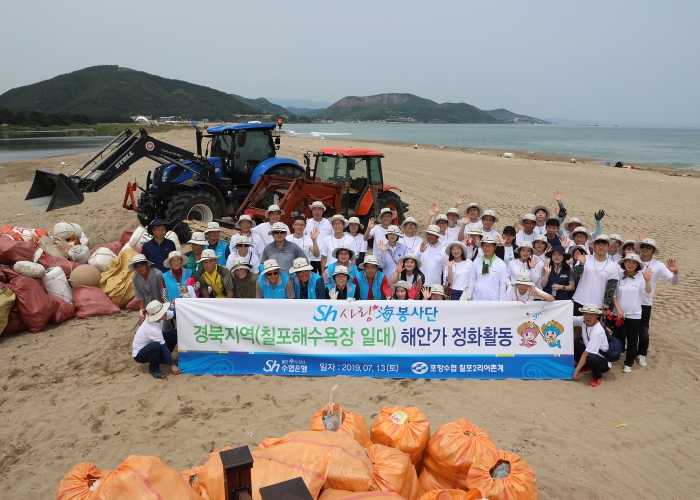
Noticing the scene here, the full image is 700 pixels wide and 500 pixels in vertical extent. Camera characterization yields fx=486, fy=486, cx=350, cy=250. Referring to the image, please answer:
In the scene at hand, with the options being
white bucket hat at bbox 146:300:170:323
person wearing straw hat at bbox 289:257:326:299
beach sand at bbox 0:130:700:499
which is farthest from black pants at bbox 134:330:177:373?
person wearing straw hat at bbox 289:257:326:299

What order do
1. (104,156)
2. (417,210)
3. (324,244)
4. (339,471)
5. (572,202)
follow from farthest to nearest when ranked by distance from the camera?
(572,202) < (417,210) < (104,156) < (324,244) < (339,471)

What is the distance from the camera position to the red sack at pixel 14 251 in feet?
22.9

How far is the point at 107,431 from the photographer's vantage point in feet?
15.0

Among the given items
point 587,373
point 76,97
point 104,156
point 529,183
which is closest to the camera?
point 587,373

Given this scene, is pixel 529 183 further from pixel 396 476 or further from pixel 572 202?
pixel 396 476

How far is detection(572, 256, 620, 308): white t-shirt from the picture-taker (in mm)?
5496

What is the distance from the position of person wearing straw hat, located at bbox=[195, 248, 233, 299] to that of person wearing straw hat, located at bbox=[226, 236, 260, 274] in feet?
0.77

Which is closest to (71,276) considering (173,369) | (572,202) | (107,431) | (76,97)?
(173,369)

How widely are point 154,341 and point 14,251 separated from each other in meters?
3.31

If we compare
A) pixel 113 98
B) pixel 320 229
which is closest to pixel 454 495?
pixel 320 229

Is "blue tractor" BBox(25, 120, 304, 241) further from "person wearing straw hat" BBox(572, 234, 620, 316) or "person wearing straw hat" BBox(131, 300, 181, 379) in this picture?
"person wearing straw hat" BBox(572, 234, 620, 316)

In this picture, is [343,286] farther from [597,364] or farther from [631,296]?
[631,296]

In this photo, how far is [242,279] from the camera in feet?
19.2

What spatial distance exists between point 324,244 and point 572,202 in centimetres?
1352
